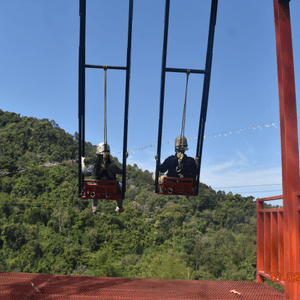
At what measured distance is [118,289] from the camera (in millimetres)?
4098

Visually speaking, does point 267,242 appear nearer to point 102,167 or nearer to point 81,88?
point 102,167

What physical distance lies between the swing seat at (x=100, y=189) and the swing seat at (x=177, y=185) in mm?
838

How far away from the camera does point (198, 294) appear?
157 inches

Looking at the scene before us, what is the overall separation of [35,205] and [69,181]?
9316 millimetres

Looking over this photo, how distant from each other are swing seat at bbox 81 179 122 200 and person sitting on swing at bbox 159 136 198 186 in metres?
0.86

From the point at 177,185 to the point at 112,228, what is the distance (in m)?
56.8

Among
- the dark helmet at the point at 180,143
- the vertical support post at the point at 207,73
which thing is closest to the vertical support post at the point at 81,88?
the dark helmet at the point at 180,143

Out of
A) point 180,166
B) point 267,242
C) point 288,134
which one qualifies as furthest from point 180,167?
point 288,134

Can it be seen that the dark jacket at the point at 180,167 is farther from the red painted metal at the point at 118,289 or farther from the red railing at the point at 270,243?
the red painted metal at the point at 118,289

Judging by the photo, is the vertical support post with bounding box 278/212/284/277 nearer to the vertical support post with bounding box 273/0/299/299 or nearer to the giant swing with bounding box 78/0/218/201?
the vertical support post with bounding box 273/0/299/299

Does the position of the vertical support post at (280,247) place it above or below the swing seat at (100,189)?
below

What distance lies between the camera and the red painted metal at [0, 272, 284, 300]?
3688mm

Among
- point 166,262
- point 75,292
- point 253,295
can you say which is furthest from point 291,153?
point 166,262

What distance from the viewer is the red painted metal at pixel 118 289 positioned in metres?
3.69
